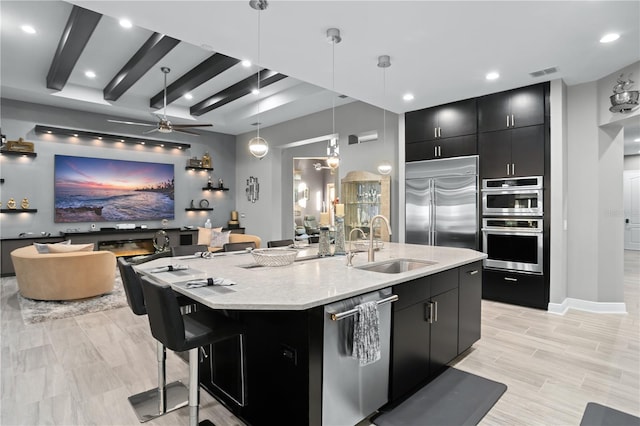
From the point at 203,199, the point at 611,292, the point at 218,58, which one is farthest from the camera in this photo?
the point at 203,199

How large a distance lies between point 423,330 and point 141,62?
515cm

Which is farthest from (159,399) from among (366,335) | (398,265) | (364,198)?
(364,198)

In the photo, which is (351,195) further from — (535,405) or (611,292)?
(535,405)

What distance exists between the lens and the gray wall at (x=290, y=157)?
614cm

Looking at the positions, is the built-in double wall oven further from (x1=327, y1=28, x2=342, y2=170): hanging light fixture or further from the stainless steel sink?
the stainless steel sink

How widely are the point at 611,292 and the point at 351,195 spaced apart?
3.90 meters

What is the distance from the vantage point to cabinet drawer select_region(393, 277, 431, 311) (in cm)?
217

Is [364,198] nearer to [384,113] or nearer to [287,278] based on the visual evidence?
[384,113]

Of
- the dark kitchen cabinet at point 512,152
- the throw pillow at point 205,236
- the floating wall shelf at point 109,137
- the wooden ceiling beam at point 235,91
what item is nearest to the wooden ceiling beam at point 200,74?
the wooden ceiling beam at point 235,91

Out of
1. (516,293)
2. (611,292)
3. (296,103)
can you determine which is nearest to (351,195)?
(296,103)

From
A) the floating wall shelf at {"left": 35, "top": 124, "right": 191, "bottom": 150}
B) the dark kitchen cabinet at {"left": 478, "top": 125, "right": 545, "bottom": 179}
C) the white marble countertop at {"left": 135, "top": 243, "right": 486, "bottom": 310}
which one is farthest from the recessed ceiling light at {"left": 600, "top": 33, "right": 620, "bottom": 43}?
the floating wall shelf at {"left": 35, "top": 124, "right": 191, "bottom": 150}

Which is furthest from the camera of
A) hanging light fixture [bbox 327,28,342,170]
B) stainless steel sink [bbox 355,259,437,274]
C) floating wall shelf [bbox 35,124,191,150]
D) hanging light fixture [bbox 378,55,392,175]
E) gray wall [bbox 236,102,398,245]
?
floating wall shelf [bbox 35,124,191,150]

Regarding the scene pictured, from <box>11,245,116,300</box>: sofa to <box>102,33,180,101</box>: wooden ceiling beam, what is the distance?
2.83m

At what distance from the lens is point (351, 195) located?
6.18 m
